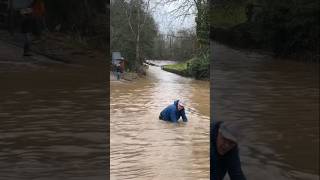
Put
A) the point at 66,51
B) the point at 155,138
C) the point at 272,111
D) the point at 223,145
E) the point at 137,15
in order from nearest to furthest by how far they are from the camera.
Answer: the point at 272,111 → the point at 223,145 → the point at 66,51 → the point at 155,138 → the point at 137,15

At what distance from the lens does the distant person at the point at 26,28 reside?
3.21 m

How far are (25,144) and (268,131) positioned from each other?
1417 mm

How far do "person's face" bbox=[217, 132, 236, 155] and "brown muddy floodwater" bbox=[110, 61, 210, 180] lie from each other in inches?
96.2

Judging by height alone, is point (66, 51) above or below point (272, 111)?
above

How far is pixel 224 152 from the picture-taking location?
108 inches

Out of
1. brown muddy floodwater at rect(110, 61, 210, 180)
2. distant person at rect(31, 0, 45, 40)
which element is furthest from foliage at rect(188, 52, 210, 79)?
distant person at rect(31, 0, 45, 40)

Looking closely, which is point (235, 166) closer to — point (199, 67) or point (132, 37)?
point (132, 37)

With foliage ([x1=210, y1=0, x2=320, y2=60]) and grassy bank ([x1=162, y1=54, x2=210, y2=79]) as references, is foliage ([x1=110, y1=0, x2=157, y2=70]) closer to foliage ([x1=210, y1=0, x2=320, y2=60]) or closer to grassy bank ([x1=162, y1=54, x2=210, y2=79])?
grassy bank ([x1=162, y1=54, x2=210, y2=79])

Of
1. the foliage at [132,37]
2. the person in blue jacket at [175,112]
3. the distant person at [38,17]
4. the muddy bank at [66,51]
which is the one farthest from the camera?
the foliage at [132,37]

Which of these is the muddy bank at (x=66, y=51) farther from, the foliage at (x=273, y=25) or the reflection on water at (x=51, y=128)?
the foliage at (x=273, y=25)

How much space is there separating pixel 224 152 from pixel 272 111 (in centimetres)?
34

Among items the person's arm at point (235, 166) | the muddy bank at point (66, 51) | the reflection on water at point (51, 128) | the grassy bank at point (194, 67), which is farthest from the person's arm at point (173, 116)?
the grassy bank at point (194, 67)

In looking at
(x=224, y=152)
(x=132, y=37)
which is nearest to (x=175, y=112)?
(x=224, y=152)

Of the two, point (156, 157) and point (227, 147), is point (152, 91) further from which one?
point (227, 147)
